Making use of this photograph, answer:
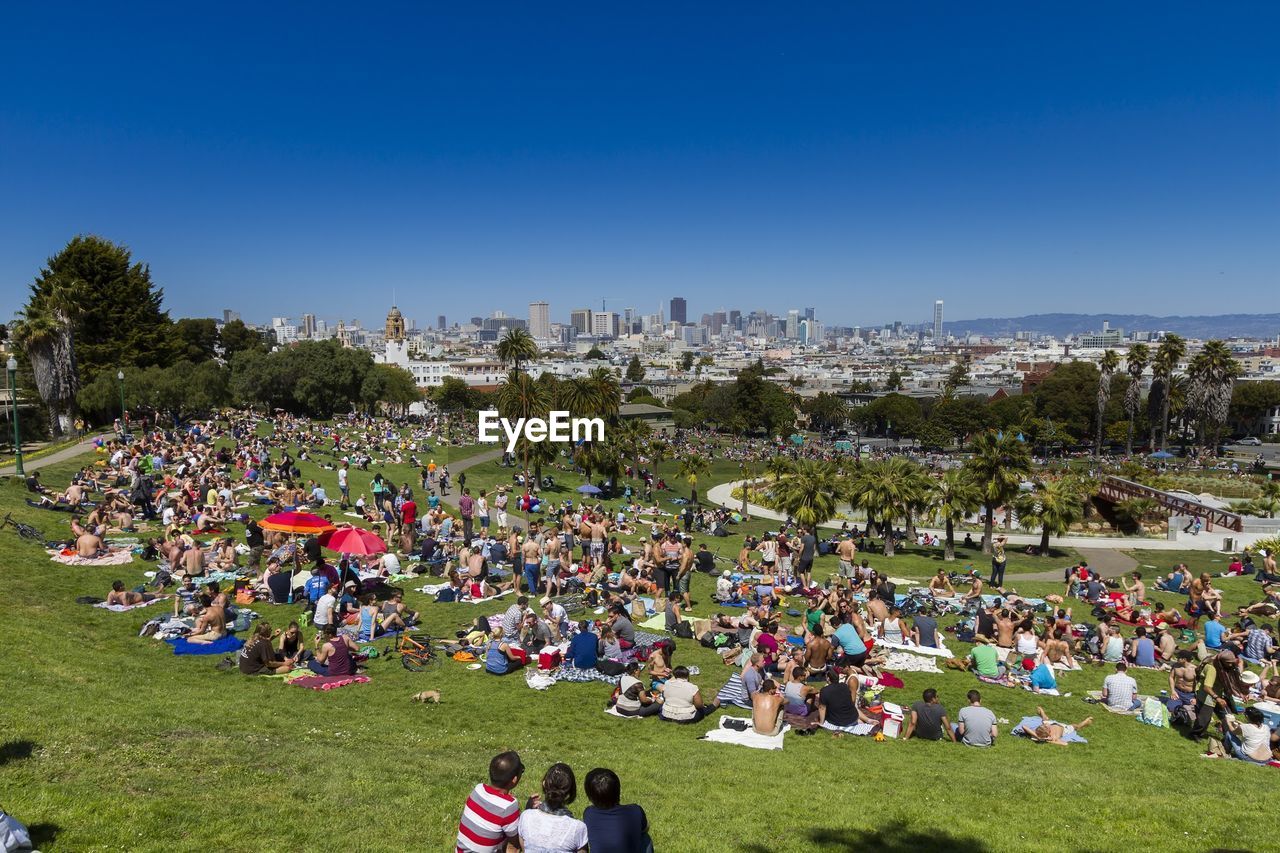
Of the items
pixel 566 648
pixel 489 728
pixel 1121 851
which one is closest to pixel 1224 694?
pixel 1121 851

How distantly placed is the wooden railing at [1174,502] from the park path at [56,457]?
47.4 meters

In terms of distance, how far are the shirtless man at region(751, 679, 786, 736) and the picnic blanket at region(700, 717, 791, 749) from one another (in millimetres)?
69

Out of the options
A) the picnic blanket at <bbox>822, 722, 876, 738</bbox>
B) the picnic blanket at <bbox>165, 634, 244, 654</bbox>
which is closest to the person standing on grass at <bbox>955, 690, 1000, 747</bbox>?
the picnic blanket at <bbox>822, 722, 876, 738</bbox>

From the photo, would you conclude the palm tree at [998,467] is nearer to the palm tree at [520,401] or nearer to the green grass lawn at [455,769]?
the green grass lawn at [455,769]

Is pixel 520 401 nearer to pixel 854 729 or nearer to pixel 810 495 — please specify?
pixel 810 495

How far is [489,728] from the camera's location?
9727 mm

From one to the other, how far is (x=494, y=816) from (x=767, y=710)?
506 cm

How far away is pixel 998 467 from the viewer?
29.0m

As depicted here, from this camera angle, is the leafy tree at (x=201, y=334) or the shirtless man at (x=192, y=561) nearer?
the shirtless man at (x=192, y=561)

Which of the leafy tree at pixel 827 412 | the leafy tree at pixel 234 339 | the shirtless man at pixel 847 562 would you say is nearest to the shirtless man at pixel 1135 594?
the shirtless man at pixel 847 562

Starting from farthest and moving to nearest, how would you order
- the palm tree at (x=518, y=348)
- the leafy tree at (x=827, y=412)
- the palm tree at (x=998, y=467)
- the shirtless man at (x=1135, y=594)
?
the leafy tree at (x=827, y=412)
the palm tree at (x=518, y=348)
the palm tree at (x=998, y=467)
the shirtless man at (x=1135, y=594)

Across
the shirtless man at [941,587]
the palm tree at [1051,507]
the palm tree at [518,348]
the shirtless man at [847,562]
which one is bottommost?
the palm tree at [1051,507]

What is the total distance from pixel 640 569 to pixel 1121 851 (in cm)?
1103

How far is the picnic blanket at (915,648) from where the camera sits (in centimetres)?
1362
